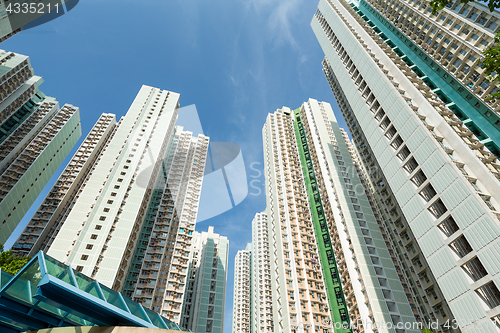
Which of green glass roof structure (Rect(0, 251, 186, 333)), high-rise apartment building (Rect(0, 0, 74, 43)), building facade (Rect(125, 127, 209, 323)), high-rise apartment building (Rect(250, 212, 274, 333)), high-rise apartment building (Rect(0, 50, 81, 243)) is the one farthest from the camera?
high-rise apartment building (Rect(250, 212, 274, 333))

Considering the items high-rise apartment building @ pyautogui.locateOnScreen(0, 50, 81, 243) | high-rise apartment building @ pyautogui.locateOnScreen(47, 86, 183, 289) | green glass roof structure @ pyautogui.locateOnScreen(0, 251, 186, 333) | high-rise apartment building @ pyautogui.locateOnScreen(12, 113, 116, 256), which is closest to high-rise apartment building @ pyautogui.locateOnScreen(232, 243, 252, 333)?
high-rise apartment building @ pyautogui.locateOnScreen(47, 86, 183, 289)

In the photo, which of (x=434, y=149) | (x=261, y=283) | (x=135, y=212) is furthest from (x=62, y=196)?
(x=434, y=149)

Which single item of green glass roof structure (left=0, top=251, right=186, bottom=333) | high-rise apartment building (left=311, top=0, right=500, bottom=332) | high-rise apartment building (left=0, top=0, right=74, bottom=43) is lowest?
green glass roof structure (left=0, top=251, right=186, bottom=333)

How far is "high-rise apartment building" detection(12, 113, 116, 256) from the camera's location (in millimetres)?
47531

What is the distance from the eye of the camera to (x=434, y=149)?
2233 cm

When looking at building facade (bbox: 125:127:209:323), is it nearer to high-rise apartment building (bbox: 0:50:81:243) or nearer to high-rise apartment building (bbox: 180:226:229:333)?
high-rise apartment building (bbox: 180:226:229:333)

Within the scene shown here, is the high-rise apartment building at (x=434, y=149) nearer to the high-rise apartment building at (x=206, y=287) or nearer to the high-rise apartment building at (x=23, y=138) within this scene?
the high-rise apartment building at (x=206, y=287)

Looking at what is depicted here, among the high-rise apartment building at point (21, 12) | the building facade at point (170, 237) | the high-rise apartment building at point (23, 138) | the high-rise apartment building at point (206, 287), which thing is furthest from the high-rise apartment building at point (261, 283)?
the high-rise apartment building at point (21, 12)

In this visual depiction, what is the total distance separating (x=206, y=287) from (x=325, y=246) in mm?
27708

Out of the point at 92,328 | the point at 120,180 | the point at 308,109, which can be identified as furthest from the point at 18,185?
the point at 308,109

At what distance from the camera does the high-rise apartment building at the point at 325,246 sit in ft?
106

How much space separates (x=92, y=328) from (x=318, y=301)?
35.5m

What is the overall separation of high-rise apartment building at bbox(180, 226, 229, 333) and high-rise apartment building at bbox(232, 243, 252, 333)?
70.6 feet

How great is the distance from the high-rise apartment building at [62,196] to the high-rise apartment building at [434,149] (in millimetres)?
56628
